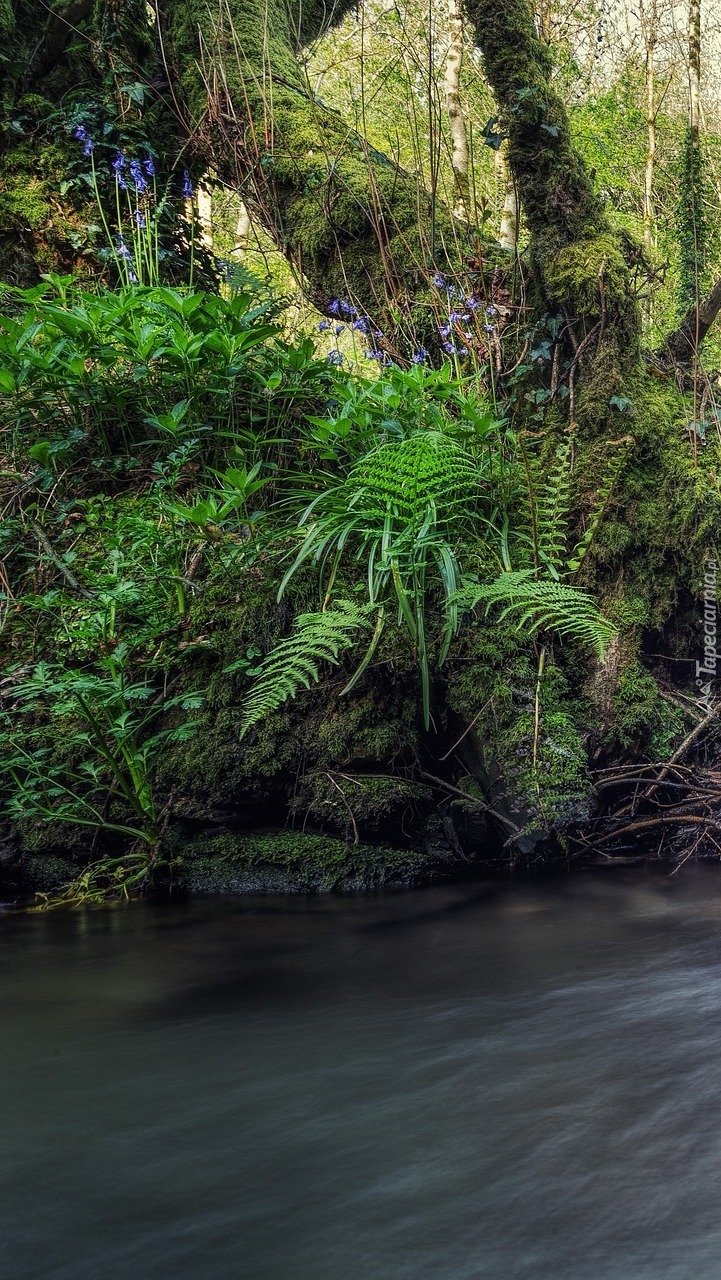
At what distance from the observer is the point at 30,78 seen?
15.8 feet

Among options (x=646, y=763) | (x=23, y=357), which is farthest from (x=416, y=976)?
(x=23, y=357)

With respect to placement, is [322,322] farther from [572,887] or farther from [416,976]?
[416,976]

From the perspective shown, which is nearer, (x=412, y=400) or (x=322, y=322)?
(x=412, y=400)

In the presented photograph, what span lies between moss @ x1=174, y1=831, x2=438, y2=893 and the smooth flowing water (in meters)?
0.25

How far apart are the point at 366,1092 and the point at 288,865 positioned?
1.35m

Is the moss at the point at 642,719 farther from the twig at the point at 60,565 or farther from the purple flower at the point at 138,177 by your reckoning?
the purple flower at the point at 138,177

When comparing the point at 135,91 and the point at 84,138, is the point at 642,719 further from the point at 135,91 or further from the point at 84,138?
the point at 135,91

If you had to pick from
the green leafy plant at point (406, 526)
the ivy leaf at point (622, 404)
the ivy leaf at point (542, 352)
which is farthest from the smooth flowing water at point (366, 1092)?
the ivy leaf at point (542, 352)

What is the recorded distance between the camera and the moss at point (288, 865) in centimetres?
286

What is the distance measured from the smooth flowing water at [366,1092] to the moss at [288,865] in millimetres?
249

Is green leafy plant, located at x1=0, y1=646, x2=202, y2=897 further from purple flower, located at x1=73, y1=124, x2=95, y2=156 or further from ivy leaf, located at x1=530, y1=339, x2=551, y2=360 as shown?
purple flower, located at x1=73, y1=124, x2=95, y2=156

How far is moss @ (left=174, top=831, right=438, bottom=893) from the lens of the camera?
9.39 feet

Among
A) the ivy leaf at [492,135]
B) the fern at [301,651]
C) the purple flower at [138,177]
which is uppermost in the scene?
the purple flower at [138,177]

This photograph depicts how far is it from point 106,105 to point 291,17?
2097 millimetres
